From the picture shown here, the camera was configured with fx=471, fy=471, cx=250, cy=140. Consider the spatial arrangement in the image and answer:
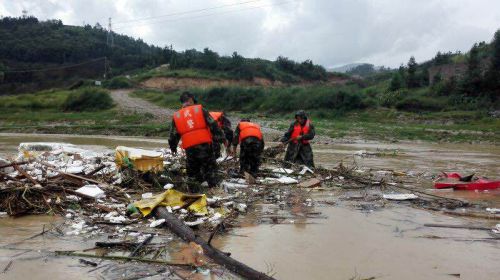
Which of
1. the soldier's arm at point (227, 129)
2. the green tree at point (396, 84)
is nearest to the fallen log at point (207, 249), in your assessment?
the soldier's arm at point (227, 129)

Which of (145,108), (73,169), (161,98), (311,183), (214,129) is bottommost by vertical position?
(311,183)

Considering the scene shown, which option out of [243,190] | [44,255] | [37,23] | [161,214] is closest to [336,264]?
[161,214]

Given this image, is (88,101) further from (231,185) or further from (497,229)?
(497,229)

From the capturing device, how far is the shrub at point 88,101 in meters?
37.7

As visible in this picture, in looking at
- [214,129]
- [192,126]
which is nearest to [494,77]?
[214,129]

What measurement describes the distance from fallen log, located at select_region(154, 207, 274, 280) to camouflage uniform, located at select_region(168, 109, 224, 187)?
1.90 meters

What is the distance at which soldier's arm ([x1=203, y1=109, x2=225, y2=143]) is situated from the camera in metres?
7.47

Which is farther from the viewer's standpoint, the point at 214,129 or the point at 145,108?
the point at 145,108

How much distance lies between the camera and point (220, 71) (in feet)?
205

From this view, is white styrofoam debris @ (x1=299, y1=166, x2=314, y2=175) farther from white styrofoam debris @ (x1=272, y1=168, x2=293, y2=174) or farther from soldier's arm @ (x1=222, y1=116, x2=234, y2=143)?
soldier's arm @ (x1=222, y1=116, x2=234, y2=143)

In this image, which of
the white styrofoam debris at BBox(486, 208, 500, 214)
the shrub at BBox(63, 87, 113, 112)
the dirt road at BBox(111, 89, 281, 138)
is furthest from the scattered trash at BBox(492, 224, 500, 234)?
the shrub at BBox(63, 87, 113, 112)

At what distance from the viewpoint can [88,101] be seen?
3812cm

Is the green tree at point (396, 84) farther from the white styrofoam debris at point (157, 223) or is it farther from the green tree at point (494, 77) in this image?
the white styrofoam debris at point (157, 223)

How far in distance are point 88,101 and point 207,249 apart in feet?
119
